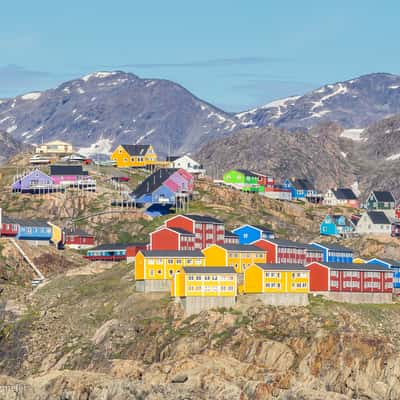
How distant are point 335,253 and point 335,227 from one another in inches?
1007

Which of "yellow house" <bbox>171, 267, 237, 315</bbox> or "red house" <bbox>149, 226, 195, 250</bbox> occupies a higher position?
"red house" <bbox>149, 226, 195, 250</bbox>

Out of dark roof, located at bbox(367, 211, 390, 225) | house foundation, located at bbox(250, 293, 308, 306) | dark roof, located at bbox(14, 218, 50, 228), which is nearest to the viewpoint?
house foundation, located at bbox(250, 293, 308, 306)

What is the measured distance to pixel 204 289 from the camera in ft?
460

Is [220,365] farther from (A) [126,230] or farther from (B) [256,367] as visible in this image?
(A) [126,230]

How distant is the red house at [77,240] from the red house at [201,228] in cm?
1700

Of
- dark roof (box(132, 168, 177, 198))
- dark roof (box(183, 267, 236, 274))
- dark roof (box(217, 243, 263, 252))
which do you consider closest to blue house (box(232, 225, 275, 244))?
dark roof (box(217, 243, 263, 252))

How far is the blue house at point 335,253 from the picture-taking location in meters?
162

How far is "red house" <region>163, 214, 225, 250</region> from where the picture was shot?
161 m

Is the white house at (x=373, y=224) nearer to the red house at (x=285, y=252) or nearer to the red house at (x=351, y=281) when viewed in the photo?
the red house at (x=285, y=252)

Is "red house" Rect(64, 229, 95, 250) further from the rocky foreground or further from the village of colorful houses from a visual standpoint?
the rocky foreground

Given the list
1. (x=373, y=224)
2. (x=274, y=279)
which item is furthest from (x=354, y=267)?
(x=373, y=224)

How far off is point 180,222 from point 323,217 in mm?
38676

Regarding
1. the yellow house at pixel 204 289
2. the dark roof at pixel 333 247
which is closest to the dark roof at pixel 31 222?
the dark roof at pixel 333 247

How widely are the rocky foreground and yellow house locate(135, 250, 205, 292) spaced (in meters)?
1.59
